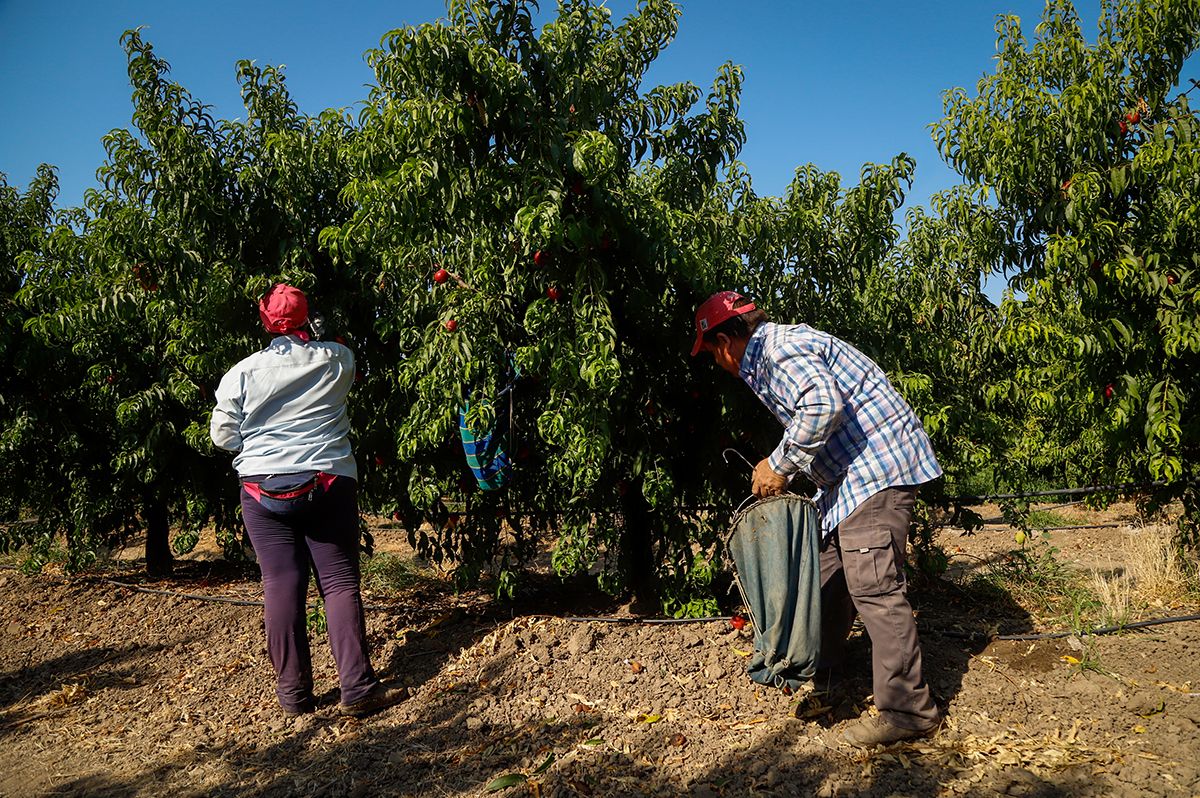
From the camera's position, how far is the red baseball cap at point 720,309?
3295 millimetres

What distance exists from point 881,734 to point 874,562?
0.60 m

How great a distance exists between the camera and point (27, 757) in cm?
366

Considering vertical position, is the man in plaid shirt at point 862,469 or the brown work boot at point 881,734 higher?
the man in plaid shirt at point 862,469

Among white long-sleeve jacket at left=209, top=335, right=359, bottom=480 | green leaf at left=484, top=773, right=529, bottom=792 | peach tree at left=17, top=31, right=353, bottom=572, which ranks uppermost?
peach tree at left=17, top=31, right=353, bottom=572

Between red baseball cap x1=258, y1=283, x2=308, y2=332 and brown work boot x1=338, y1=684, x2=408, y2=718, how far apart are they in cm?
161

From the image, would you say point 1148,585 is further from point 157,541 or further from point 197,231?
point 157,541

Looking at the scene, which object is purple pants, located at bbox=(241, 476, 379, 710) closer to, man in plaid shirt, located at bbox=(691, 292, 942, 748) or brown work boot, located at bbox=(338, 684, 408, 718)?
brown work boot, located at bbox=(338, 684, 408, 718)

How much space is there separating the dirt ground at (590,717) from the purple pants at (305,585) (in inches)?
8.0

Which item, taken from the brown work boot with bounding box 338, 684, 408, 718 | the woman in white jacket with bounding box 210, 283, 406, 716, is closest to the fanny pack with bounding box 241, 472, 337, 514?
the woman in white jacket with bounding box 210, 283, 406, 716

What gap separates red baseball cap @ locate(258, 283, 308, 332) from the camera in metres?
3.74

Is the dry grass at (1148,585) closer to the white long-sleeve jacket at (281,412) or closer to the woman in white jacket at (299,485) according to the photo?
the woman in white jacket at (299,485)

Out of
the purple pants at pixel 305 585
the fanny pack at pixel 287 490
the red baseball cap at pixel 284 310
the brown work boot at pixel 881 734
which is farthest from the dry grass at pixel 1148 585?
the red baseball cap at pixel 284 310

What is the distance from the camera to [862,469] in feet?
10.3

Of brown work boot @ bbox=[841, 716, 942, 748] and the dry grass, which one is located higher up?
the dry grass
